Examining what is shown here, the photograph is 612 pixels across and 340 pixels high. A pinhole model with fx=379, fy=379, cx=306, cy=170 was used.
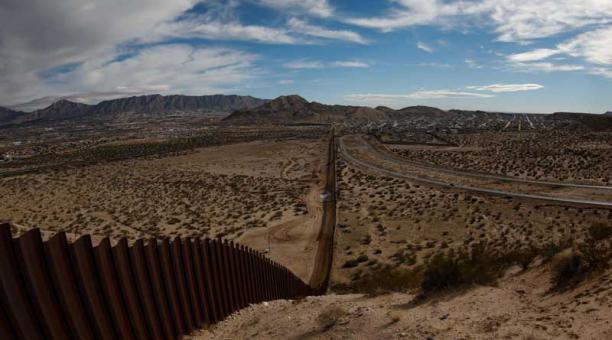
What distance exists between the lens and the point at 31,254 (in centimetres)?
306

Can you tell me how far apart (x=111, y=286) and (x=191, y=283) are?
174cm

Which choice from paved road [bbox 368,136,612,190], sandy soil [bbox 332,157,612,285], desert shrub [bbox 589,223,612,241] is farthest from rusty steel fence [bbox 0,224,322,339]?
paved road [bbox 368,136,612,190]

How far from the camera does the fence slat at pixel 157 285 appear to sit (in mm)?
4527

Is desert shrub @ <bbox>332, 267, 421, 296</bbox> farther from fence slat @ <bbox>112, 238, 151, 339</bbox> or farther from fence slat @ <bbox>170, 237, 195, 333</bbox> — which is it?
fence slat @ <bbox>112, 238, 151, 339</bbox>

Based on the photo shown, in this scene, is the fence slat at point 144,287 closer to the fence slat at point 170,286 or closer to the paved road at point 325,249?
the fence slat at point 170,286

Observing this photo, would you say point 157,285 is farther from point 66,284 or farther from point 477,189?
point 477,189

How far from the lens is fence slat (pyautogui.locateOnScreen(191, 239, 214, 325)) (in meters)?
5.68

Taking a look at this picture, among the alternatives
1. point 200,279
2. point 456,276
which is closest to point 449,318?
point 456,276

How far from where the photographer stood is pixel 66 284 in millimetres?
3340

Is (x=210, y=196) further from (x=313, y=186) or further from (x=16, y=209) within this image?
(x=16, y=209)

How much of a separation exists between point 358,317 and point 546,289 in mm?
4971

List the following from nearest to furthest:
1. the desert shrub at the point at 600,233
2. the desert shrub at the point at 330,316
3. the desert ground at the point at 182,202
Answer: the desert shrub at the point at 330,316, the desert shrub at the point at 600,233, the desert ground at the point at 182,202

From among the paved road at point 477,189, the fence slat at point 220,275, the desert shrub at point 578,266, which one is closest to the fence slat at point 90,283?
the fence slat at point 220,275

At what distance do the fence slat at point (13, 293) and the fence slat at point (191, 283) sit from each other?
2.36 meters
